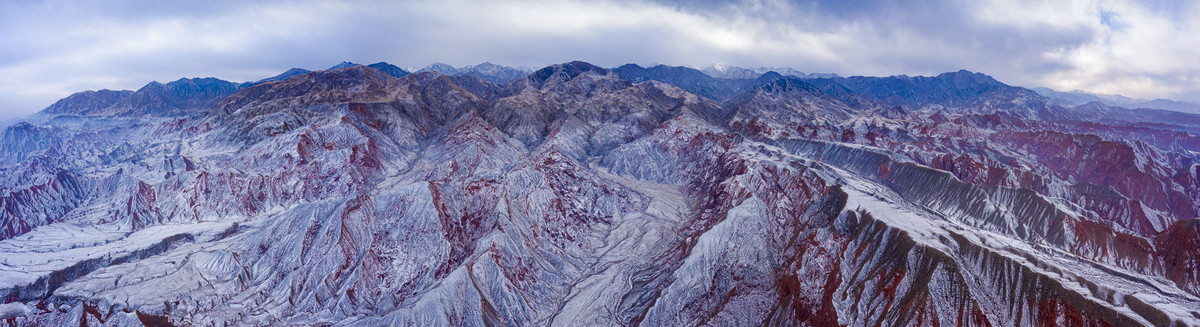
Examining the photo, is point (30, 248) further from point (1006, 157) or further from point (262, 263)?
point (1006, 157)

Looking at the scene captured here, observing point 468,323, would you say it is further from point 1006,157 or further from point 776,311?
point 1006,157

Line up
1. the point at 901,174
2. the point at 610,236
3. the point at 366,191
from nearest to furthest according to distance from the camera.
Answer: the point at 610,236 → the point at 901,174 → the point at 366,191

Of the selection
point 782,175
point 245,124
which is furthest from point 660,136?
point 245,124

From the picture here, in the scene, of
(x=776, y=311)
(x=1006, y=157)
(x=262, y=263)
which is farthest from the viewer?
(x=1006, y=157)

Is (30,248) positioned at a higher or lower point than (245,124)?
lower

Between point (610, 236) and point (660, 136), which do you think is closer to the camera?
point (610, 236)

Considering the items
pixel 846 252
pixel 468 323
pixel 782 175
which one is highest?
pixel 782 175

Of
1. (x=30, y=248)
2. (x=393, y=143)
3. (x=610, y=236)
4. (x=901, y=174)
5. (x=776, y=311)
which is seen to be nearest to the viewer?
(x=776, y=311)

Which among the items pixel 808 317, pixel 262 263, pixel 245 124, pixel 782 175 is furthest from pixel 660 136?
pixel 245 124

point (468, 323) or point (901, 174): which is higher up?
point (901, 174)
